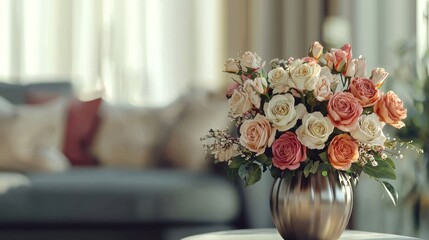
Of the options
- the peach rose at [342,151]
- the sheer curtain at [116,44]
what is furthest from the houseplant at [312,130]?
the sheer curtain at [116,44]

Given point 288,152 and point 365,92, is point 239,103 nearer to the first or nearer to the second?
point 288,152

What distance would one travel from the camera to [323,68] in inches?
78.6

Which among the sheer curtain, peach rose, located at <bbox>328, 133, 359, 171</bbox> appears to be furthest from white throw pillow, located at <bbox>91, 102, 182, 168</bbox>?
peach rose, located at <bbox>328, 133, 359, 171</bbox>

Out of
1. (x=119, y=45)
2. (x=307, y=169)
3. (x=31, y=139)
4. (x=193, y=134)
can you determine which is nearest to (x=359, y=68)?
(x=307, y=169)

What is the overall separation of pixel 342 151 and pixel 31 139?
1.98 meters

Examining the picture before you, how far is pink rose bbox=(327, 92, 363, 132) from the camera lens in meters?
1.91

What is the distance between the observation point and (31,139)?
3580 millimetres

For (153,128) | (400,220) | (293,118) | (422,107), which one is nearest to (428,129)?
(422,107)

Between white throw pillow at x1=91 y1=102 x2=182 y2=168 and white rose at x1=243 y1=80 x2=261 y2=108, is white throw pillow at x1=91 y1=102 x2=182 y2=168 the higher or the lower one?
the lower one

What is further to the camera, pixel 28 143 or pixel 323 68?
pixel 28 143

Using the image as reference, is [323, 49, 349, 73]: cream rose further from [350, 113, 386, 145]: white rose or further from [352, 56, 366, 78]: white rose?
[350, 113, 386, 145]: white rose

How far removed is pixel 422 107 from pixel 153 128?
1.17m

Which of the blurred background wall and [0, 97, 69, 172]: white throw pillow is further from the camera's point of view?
the blurred background wall

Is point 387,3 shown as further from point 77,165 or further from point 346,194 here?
point 346,194
